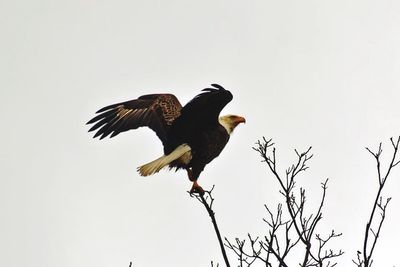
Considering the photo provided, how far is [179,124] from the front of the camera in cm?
746

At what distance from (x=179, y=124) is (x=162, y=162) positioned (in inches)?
Result: 21.7

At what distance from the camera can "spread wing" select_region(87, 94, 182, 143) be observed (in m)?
7.75

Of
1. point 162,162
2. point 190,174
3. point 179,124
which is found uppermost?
point 179,124

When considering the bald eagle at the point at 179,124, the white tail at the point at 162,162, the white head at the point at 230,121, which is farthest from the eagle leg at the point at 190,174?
the white head at the point at 230,121

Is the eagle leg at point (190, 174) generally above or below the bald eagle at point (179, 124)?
below

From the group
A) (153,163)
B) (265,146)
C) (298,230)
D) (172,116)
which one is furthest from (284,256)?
(172,116)

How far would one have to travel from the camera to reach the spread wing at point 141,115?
25.4ft

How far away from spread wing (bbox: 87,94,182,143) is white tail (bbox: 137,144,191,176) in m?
0.33

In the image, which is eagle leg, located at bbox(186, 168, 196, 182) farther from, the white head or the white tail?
the white head

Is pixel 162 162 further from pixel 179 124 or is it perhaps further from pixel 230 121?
pixel 230 121

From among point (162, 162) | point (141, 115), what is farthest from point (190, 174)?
point (141, 115)

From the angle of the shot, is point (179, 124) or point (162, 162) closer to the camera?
point (162, 162)

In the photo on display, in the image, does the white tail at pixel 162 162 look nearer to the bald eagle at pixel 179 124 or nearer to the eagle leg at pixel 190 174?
the bald eagle at pixel 179 124

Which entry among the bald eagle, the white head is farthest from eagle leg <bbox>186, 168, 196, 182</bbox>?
the white head
